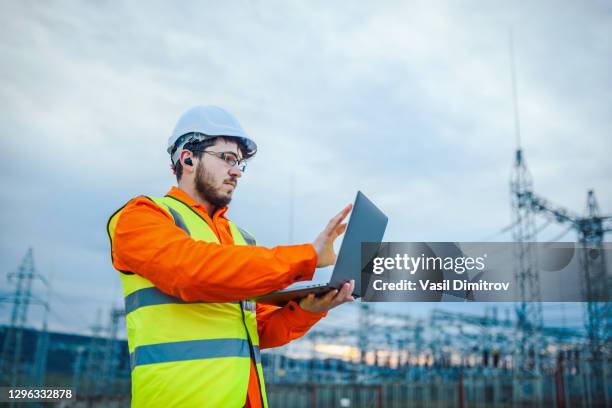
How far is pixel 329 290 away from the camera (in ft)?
8.67

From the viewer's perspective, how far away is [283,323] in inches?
120

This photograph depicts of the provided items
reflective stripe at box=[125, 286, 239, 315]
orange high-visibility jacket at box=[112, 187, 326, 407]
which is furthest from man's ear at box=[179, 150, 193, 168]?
reflective stripe at box=[125, 286, 239, 315]

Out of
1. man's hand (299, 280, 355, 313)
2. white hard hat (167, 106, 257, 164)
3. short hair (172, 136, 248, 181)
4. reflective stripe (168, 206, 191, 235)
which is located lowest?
man's hand (299, 280, 355, 313)

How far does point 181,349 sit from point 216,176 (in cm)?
86

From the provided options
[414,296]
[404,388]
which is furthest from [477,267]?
[404,388]

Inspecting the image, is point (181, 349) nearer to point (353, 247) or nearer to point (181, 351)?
point (181, 351)

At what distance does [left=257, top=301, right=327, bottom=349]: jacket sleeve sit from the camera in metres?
2.97

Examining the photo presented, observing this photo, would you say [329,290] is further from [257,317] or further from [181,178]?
[181,178]

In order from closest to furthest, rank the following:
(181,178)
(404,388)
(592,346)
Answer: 1. (181,178)
2. (592,346)
3. (404,388)

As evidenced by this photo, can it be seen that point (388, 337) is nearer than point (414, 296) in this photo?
No

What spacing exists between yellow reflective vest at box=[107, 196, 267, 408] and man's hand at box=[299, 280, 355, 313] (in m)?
0.40

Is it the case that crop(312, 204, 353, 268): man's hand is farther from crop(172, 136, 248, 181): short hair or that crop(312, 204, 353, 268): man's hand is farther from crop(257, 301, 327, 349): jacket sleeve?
crop(172, 136, 248, 181): short hair

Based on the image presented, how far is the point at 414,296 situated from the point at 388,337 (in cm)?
4360

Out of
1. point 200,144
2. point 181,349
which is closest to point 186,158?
point 200,144
